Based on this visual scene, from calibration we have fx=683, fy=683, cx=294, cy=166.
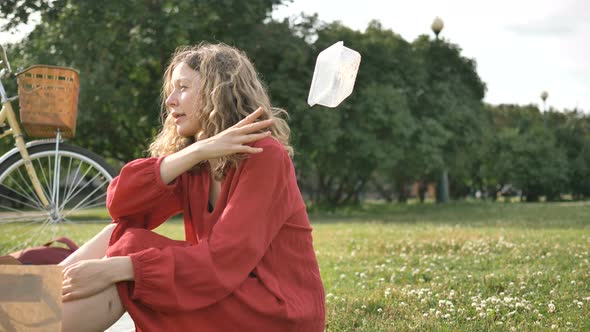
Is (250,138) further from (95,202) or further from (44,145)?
(95,202)

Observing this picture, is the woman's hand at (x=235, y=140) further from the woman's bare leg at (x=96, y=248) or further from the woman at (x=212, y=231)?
the woman's bare leg at (x=96, y=248)

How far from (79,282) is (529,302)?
296cm

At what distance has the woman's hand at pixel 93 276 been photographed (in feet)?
7.20

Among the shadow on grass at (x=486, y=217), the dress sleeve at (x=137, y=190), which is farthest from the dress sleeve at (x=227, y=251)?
the shadow on grass at (x=486, y=217)

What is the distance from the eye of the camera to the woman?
225 centimetres

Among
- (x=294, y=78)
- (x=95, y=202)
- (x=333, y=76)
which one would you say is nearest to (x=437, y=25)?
(x=294, y=78)

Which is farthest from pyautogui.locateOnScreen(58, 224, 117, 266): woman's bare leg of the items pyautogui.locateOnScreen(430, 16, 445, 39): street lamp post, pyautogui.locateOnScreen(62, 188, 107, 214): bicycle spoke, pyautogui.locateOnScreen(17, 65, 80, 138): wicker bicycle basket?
pyautogui.locateOnScreen(430, 16, 445, 39): street lamp post

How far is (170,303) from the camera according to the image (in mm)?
2268

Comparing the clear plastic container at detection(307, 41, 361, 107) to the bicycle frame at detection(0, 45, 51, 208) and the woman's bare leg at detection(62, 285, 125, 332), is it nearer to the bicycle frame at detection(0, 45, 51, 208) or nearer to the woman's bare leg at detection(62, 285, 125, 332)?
the woman's bare leg at detection(62, 285, 125, 332)

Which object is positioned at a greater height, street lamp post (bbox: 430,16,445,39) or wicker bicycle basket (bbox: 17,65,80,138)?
street lamp post (bbox: 430,16,445,39)

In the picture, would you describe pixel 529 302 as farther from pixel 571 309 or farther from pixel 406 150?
pixel 406 150

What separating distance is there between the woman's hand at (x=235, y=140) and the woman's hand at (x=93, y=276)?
48cm

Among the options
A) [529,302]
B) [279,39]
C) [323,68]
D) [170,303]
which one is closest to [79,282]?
[170,303]

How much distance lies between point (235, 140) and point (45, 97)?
292cm
